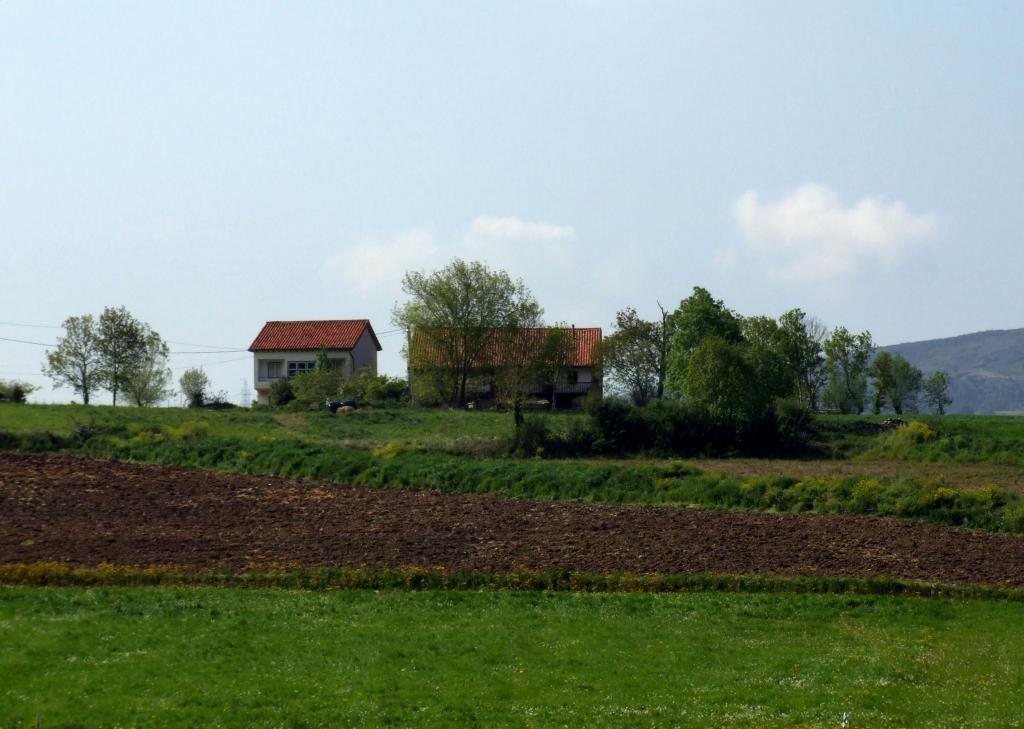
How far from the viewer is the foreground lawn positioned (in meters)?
16.1

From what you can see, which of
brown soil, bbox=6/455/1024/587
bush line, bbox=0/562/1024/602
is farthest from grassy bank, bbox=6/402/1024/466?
bush line, bbox=0/562/1024/602

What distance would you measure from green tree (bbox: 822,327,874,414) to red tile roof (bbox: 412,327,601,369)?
27.8m

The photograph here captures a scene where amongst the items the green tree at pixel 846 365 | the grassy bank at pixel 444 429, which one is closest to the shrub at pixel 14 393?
the grassy bank at pixel 444 429

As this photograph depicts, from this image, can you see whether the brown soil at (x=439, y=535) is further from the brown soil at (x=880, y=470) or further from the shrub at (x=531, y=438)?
the shrub at (x=531, y=438)

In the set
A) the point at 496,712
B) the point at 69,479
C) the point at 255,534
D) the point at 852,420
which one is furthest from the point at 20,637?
the point at 852,420

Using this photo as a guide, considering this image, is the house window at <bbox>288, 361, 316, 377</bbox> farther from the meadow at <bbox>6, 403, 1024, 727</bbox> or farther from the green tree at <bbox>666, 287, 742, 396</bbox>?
the meadow at <bbox>6, 403, 1024, 727</bbox>

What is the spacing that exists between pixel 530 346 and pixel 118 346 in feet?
125

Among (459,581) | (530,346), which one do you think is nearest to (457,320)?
(530,346)

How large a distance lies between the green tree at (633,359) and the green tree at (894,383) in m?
22.8

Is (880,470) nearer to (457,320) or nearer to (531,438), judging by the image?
(531,438)

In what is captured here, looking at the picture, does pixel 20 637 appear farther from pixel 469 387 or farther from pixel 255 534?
pixel 469 387

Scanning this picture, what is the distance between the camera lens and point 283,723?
50.6 ft

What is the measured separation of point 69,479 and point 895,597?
1294 inches

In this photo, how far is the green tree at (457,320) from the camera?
96.4 m
